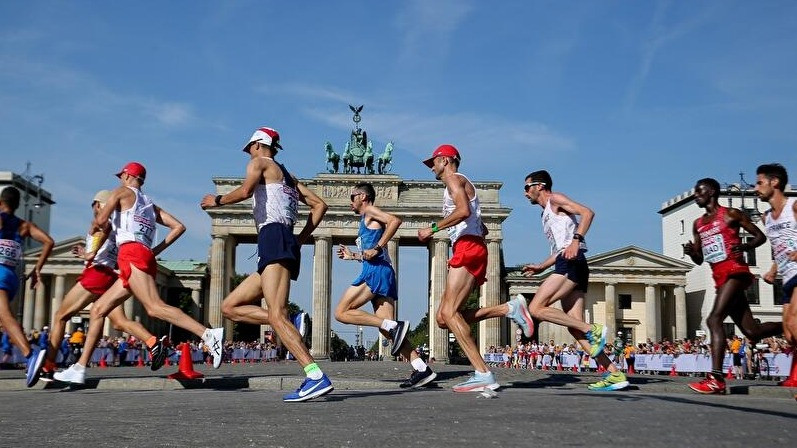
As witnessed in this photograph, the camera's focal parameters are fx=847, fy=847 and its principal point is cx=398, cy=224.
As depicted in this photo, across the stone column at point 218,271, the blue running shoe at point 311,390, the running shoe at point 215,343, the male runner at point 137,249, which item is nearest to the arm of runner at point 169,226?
the male runner at point 137,249

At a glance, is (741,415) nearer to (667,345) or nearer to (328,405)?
(328,405)

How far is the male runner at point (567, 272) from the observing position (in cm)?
982

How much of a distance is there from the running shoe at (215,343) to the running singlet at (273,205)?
139 centimetres

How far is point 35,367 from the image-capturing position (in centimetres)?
1009

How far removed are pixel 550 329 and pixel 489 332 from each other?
735 centimetres

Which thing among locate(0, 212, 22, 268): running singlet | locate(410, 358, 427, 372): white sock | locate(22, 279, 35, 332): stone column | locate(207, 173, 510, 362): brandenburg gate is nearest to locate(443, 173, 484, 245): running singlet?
locate(410, 358, 427, 372): white sock

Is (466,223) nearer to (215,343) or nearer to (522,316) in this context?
(522,316)

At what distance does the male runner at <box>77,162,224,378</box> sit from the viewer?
962cm

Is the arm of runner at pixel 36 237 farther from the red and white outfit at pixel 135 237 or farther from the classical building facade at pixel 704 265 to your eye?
the classical building facade at pixel 704 265

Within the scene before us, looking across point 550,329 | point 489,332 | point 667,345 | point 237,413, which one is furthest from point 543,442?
point 550,329

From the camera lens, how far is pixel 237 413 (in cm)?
609

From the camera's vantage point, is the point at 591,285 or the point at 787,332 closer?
the point at 787,332

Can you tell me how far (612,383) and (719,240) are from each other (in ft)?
7.21

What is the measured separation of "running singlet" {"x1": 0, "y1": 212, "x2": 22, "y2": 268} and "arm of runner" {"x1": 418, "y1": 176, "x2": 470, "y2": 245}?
561 cm
